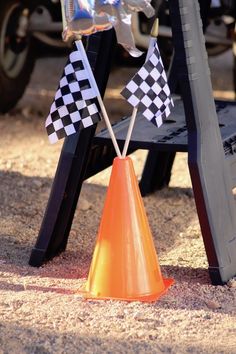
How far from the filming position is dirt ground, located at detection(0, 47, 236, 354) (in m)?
3.86

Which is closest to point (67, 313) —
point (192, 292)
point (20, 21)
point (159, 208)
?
point (192, 292)

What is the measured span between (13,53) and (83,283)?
407 cm

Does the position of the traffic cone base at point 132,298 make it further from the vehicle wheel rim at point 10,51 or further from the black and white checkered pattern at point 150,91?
the vehicle wheel rim at point 10,51

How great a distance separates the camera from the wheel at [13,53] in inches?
314

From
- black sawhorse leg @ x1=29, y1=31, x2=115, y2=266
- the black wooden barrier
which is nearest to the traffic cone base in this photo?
the black wooden barrier

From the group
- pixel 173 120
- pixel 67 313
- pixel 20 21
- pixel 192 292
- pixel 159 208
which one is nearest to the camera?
pixel 67 313

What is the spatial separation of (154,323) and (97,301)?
0.34 m

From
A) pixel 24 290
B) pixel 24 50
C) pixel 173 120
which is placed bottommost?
pixel 24 50

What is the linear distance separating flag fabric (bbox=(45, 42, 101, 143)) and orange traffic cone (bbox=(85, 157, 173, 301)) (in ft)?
0.79

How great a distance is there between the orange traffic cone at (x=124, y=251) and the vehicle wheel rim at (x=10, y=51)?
387 cm

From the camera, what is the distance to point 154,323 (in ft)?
13.2

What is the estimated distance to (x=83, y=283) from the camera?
4484 millimetres

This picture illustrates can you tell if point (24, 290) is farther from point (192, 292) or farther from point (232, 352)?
point (232, 352)

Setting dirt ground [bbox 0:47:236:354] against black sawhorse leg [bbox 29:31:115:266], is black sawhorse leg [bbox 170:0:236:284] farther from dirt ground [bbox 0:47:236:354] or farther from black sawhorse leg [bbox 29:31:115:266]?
black sawhorse leg [bbox 29:31:115:266]
